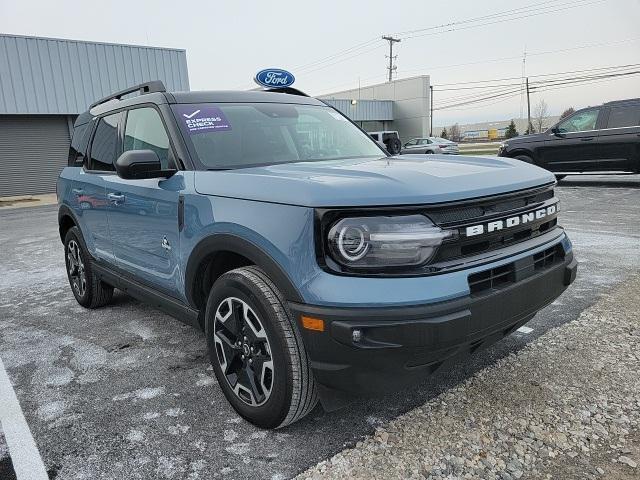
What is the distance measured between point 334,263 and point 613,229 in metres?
6.34

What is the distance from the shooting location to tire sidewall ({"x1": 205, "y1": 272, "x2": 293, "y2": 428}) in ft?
7.22

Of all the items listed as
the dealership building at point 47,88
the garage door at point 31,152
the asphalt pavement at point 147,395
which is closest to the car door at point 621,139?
the asphalt pavement at point 147,395

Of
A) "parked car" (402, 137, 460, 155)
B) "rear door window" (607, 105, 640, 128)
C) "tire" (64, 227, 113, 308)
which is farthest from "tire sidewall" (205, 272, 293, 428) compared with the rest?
"parked car" (402, 137, 460, 155)

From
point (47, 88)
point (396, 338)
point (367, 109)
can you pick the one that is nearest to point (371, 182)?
point (396, 338)

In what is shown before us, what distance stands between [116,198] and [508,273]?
2686mm

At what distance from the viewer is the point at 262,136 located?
127 inches

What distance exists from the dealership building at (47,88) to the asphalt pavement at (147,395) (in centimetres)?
1574

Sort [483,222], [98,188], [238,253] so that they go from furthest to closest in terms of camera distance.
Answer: [98,188]
[238,253]
[483,222]

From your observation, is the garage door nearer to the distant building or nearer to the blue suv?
the blue suv

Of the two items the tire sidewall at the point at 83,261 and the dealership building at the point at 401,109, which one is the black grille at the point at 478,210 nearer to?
the tire sidewall at the point at 83,261

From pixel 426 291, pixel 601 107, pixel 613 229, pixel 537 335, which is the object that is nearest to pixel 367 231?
pixel 426 291

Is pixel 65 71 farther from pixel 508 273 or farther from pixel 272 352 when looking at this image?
pixel 508 273

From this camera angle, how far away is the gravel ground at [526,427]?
2.13 meters

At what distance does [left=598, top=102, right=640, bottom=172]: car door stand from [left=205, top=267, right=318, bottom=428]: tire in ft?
36.2
